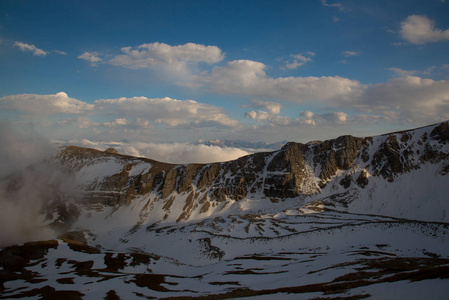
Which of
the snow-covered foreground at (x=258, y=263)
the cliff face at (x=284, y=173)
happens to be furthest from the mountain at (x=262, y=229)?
the cliff face at (x=284, y=173)

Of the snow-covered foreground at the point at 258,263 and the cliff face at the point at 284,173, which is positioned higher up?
the cliff face at the point at 284,173

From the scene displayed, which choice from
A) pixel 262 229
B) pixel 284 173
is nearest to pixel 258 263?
pixel 262 229

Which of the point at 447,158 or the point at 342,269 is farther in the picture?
the point at 447,158

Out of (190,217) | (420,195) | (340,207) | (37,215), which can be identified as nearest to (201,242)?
(190,217)

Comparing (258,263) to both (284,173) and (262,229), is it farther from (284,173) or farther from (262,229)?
(284,173)

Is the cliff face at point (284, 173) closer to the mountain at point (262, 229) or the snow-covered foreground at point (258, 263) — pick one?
the mountain at point (262, 229)

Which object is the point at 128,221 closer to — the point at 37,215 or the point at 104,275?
the point at 37,215
